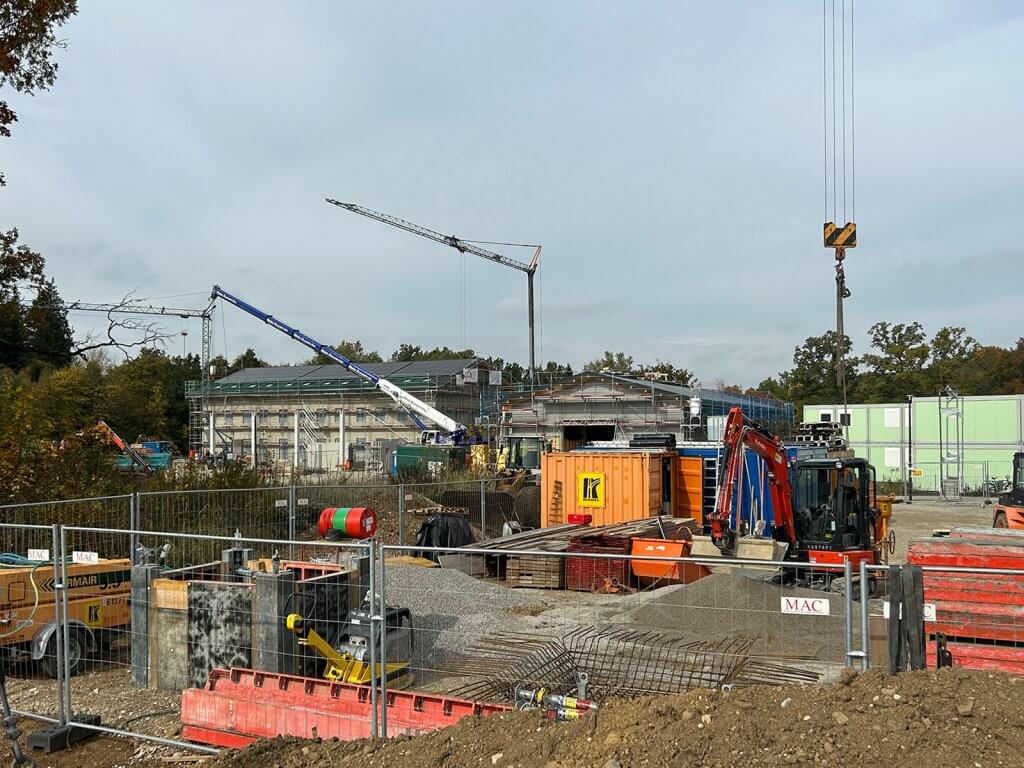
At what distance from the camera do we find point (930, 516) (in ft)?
103

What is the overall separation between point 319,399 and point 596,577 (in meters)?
50.1

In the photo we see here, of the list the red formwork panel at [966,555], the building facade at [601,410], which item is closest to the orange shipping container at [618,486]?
the red formwork panel at [966,555]

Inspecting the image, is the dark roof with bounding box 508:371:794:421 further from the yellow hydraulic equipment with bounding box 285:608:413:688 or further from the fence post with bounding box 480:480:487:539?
the yellow hydraulic equipment with bounding box 285:608:413:688

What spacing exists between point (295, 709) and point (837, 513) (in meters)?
11.2

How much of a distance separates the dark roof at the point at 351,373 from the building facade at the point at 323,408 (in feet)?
0.26

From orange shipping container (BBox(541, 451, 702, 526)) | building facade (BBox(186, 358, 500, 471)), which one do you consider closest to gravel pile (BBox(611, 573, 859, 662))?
orange shipping container (BBox(541, 451, 702, 526))

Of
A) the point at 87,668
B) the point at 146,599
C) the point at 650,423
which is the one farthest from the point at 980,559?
the point at 650,423

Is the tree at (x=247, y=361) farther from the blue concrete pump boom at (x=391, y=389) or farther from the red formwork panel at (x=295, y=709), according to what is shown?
the red formwork panel at (x=295, y=709)

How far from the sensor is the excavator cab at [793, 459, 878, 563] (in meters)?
15.0

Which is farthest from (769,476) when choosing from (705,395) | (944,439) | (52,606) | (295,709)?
(944,439)

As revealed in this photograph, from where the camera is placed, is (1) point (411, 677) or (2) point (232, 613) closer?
(2) point (232, 613)

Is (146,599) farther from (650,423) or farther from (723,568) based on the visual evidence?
(650,423)

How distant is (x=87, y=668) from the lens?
968cm

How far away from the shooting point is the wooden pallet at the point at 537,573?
16109 millimetres
